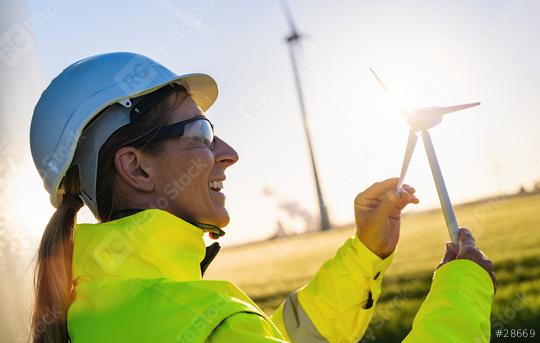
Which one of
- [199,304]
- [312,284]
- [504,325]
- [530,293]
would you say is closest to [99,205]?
[199,304]

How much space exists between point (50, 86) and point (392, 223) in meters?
2.28

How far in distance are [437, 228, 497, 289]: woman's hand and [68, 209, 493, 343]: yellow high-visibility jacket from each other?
9cm

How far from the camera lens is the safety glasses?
359cm

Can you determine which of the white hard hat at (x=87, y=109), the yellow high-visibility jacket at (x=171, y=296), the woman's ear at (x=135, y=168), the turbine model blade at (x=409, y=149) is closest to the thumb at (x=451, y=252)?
the yellow high-visibility jacket at (x=171, y=296)

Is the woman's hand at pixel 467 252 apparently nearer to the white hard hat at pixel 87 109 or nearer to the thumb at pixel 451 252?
the thumb at pixel 451 252

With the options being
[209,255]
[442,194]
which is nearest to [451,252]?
[442,194]

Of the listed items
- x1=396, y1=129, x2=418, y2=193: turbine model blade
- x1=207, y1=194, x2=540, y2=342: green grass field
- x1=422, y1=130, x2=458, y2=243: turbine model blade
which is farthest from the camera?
x1=207, y1=194, x2=540, y2=342: green grass field

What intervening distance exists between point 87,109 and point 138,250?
105 cm

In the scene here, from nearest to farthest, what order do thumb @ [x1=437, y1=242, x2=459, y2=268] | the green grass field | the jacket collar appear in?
the jacket collar < thumb @ [x1=437, y1=242, x2=459, y2=268] < the green grass field

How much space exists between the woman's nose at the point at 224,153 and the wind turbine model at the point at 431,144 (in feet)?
3.44

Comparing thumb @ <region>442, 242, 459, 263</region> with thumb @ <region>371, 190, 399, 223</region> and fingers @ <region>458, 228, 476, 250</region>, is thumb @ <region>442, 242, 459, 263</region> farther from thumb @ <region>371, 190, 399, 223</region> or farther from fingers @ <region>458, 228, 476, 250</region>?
thumb @ <region>371, 190, 399, 223</region>

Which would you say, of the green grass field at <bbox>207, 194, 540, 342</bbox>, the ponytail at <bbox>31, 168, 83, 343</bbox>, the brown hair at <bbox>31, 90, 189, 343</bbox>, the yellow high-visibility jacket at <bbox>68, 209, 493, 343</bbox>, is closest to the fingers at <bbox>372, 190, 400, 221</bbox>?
the yellow high-visibility jacket at <bbox>68, 209, 493, 343</bbox>

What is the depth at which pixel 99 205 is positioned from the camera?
3.62 m

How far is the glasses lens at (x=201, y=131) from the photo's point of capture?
3.65 m
